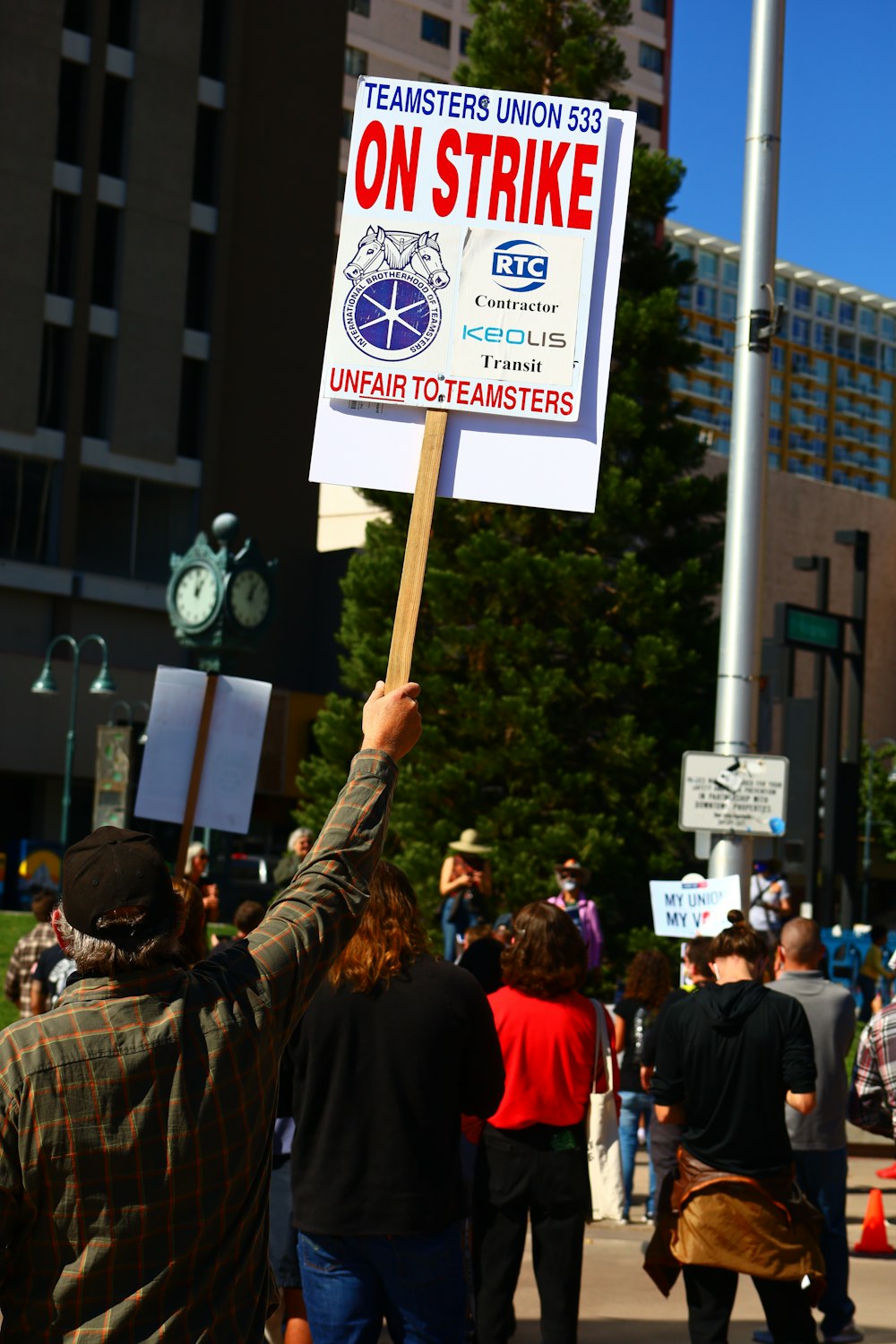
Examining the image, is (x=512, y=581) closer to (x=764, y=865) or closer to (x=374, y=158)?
(x=764, y=865)

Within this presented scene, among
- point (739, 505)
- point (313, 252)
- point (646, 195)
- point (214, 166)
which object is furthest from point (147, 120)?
point (739, 505)

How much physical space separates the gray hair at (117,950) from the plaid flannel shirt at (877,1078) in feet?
13.0

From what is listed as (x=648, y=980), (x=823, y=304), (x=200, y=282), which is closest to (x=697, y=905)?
(x=648, y=980)

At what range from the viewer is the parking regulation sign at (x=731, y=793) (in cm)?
1122

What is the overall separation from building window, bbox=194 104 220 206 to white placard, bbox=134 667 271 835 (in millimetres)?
41931

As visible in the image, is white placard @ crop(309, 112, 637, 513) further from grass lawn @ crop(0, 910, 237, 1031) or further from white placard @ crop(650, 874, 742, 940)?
grass lawn @ crop(0, 910, 237, 1031)

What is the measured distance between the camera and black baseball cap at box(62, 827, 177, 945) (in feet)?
9.32

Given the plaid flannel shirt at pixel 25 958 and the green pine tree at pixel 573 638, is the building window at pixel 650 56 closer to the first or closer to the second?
the green pine tree at pixel 573 638

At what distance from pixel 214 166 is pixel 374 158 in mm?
46676

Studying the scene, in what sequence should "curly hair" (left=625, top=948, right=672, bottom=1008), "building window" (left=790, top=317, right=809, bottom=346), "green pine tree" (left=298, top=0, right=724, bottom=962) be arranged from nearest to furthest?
1. "curly hair" (left=625, top=948, right=672, bottom=1008)
2. "green pine tree" (left=298, top=0, right=724, bottom=962)
3. "building window" (left=790, top=317, right=809, bottom=346)

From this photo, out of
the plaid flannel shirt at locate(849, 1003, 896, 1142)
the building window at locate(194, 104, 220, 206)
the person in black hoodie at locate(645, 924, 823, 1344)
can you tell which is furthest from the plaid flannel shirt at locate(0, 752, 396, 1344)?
the building window at locate(194, 104, 220, 206)

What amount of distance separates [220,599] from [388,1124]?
919 inches

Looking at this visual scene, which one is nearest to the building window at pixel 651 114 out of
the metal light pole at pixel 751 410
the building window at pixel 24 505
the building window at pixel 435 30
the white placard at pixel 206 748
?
the building window at pixel 435 30

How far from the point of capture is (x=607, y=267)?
4.30 meters
